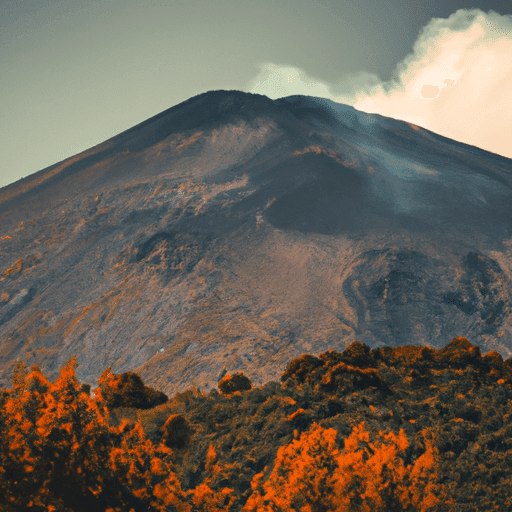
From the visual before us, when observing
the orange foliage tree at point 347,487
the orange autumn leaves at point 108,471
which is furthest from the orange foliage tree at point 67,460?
the orange foliage tree at point 347,487

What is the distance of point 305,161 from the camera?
7531 centimetres

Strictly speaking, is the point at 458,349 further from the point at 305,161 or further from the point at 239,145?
the point at 239,145

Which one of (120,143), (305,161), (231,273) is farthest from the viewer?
(120,143)

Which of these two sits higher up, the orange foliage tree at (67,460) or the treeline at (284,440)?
the orange foliage tree at (67,460)

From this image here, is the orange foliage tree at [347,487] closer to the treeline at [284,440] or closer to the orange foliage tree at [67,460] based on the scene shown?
the treeline at [284,440]

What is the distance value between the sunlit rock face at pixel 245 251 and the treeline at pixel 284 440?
22.1 metres

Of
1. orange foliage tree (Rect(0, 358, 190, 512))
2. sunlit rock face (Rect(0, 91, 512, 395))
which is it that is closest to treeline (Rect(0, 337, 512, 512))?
orange foliage tree (Rect(0, 358, 190, 512))

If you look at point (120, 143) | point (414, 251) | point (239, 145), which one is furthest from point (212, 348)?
point (120, 143)

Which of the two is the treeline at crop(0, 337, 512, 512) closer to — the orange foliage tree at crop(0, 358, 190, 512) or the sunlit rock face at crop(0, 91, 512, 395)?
the orange foliage tree at crop(0, 358, 190, 512)

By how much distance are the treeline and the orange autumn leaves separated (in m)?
0.02

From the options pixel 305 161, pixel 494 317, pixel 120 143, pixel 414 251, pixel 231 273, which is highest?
pixel 120 143

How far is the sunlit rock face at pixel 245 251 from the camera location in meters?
51.3

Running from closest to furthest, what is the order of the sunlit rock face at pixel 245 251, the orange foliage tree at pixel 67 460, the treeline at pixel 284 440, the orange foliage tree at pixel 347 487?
the orange foliage tree at pixel 67 460 → the treeline at pixel 284 440 → the orange foliage tree at pixel 347 487 → the sunlit rock face at pixel 245 251

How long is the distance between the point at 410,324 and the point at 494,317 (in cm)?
848
